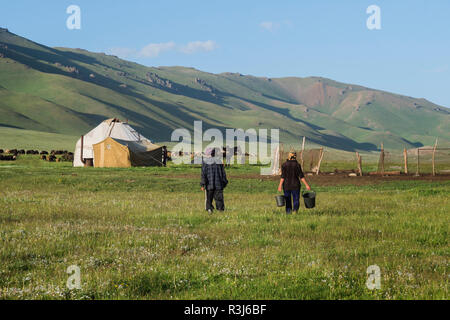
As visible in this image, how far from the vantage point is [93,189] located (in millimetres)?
27094

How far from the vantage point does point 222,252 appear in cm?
928

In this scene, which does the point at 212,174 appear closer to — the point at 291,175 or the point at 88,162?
the point at 291,175

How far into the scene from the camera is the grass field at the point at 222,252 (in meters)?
6.73

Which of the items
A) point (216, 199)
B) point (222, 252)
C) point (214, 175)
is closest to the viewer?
point (222, 252)

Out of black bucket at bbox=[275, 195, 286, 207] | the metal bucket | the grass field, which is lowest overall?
the grass field

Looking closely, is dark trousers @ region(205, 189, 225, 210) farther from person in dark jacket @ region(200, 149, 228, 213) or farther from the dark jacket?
the dark jacket

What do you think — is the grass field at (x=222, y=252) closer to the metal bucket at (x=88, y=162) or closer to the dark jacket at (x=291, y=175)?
the dark jacket at (x=291, y=175)

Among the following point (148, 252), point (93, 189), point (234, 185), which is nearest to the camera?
point (148, 252)

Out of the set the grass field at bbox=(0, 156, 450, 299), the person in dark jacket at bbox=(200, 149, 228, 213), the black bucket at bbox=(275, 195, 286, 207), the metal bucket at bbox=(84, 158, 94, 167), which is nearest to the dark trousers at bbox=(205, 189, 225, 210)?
the person in dark jacket at bbox=(200, 149, 228, 213)

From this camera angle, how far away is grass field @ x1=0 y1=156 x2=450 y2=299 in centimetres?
673

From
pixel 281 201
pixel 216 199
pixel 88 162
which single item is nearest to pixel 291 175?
pixel 281 201
